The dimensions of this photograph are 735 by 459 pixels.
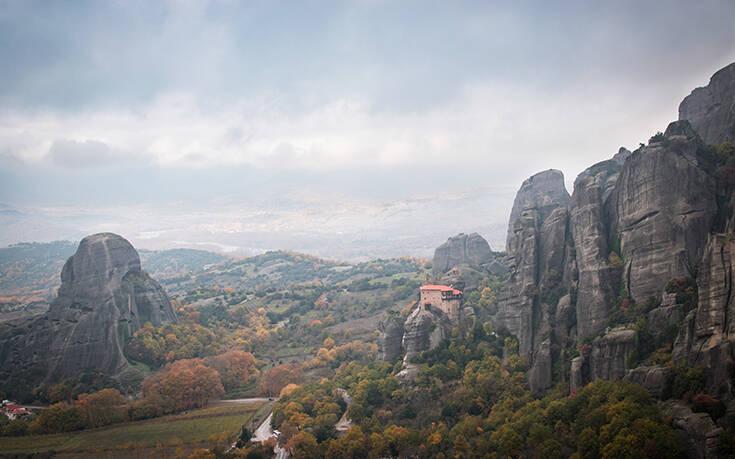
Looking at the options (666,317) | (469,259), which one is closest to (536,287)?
(666,317)

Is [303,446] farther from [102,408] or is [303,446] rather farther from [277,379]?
[277,379]

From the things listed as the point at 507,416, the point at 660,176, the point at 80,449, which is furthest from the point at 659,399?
the point at 80,449

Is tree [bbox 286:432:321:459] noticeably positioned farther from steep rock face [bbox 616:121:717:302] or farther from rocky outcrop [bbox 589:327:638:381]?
steep rock face [bbox 616:121:717:302]

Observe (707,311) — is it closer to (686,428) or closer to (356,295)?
(686,428)

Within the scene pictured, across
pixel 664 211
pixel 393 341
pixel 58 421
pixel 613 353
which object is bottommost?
pixel 58 421

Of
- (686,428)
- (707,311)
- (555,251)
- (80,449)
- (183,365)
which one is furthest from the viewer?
(183,365)

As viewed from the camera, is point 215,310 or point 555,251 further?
point 215,310

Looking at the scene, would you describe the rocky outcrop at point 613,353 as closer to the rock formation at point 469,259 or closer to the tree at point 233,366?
the rock formation at point 469,259
